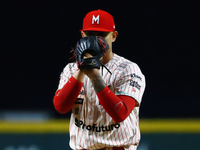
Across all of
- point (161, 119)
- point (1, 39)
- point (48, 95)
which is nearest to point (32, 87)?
point (48, 95)

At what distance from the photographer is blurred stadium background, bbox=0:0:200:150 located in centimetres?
404

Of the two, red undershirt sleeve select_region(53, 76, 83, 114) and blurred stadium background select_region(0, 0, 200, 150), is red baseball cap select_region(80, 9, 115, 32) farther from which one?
blurred stadium background select_region(0, 0, 200, 150)

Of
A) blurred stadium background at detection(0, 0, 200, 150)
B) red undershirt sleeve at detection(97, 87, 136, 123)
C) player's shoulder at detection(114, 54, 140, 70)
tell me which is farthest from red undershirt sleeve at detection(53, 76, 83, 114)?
blurred stadium background at detection(0, 0, 200, 150)

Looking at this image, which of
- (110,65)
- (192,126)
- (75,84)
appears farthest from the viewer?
(192,126)

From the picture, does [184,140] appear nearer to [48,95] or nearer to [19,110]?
[48,95]

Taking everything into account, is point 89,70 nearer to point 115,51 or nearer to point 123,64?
point 123,64

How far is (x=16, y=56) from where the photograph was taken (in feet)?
13.7

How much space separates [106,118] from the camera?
1.47 m

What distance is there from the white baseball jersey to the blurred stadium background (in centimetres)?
249

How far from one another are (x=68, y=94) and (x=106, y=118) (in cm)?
24

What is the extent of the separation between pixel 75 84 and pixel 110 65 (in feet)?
0.89

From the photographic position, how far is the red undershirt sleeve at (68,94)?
133 centimetres

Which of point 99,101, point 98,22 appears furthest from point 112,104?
point 98,22

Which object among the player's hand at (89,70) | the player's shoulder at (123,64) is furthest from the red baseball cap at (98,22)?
the player's hand at (89,70)
